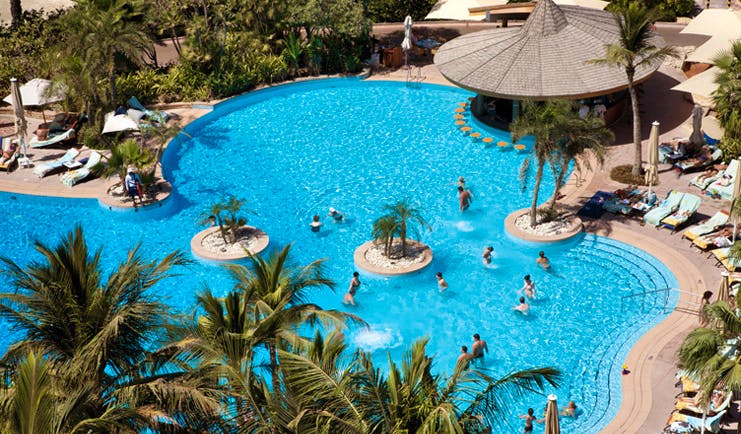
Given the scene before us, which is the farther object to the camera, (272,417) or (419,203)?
(419,203)

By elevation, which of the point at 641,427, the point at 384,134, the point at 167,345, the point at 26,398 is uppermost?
the point at 26,398

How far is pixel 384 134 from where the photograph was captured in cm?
3338

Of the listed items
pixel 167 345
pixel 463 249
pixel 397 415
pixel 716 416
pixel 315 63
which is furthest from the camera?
pixel 315 63

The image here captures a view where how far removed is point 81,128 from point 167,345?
72.9 ft

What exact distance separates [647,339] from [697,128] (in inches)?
428

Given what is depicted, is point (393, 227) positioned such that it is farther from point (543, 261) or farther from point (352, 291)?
point (543, 261)

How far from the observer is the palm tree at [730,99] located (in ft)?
86.2

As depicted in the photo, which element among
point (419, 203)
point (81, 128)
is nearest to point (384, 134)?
point (419, 203)

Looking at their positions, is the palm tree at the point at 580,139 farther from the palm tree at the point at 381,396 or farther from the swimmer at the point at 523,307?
the palm tree at the point at 381,396

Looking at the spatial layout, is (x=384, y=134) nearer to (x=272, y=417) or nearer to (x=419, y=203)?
(x=419, y=203)

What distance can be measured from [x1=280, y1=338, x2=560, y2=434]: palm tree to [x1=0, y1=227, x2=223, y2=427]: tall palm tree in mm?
1377

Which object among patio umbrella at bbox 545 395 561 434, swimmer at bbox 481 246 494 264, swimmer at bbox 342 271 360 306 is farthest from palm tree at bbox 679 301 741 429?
swimmer at bbox 342 271 360 306

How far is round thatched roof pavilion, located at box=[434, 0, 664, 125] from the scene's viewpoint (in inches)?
1169

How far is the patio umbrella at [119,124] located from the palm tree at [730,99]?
20388mm
